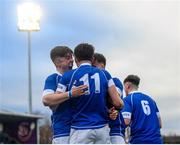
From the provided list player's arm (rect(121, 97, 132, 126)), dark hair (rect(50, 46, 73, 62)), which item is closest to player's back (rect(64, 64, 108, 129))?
dark hair (rect(50, 46, 73, 62))

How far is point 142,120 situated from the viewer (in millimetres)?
5902

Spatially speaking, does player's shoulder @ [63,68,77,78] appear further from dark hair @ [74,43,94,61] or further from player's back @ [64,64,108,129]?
dark hair @ [74,43,94,61]

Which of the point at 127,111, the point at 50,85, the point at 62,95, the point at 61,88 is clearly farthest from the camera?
the point at 127,111

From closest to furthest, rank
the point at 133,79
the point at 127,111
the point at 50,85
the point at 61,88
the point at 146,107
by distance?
the point at 61,88
the point at 50,85
the point at 127,111
the point at 146,107
the point at 133,79

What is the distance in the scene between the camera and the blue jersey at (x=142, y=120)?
19.3ft

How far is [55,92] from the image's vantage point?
14.1 feet

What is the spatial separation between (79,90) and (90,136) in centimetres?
39

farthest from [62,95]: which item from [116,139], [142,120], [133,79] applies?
[133,79]

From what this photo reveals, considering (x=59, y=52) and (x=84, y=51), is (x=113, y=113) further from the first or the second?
(x=59, y=52)

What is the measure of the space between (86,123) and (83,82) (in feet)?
1.09

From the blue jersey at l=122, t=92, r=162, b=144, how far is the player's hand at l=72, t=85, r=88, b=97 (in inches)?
68.0

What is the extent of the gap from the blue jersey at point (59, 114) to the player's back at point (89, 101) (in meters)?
0.06

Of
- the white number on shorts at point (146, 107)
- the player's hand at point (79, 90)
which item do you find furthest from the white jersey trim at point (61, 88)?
the white number on shorts at point (146, 107)

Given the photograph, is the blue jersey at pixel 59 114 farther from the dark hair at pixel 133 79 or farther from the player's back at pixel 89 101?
the dark hair at pixel 133 79
